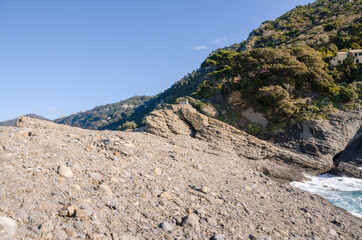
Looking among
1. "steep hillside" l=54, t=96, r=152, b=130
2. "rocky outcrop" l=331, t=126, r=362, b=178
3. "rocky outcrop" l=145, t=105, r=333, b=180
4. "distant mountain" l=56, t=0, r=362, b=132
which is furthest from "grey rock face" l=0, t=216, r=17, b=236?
Answer: "steep hillside" l=54, t=96, r=152, b=130

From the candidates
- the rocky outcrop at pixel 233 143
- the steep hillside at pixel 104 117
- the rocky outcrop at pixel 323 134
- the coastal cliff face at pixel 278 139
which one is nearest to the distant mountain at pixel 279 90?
the rocky outcrop at pixel 323 134

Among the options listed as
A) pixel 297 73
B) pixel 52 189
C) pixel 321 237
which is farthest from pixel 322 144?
pixel 52 189

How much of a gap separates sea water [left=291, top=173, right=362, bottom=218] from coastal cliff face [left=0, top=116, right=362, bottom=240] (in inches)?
90.0

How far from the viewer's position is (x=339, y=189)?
14305mm

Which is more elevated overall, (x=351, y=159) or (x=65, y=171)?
(x=65, y=171)

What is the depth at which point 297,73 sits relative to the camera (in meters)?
21.4

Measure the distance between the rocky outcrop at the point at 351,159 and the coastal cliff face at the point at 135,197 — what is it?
10.1 meters

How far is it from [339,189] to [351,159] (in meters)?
5.82

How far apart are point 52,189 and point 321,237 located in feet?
25.4

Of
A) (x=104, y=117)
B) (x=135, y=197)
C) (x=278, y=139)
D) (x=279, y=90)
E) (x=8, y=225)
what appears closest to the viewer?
(x=8, y=225)

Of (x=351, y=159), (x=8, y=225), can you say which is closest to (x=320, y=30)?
(x=351, y=159)

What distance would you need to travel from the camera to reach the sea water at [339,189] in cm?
1149

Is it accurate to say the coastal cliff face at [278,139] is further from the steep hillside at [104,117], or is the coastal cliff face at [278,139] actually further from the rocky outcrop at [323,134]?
the steep hillside at [104,117]

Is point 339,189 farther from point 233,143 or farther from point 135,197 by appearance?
point 135,197
